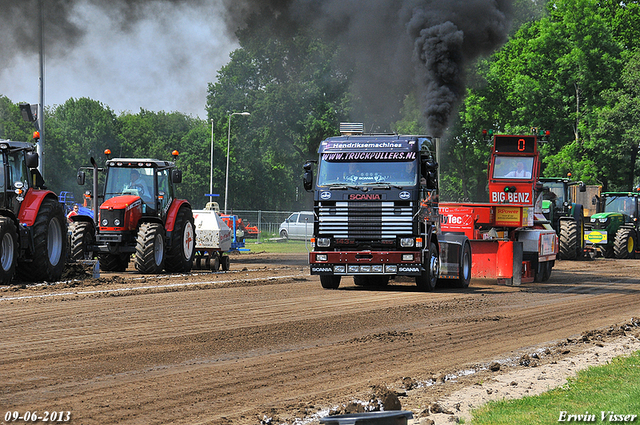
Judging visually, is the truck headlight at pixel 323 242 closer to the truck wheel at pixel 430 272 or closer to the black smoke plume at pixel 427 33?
the truck wheel at pixel 430 272

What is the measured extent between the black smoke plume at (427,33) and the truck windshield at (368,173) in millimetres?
8526

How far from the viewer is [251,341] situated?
9898 millimetres

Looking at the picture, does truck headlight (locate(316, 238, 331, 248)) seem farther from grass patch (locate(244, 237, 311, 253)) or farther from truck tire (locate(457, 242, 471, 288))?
grass patch (locate(244, 237, 311, 253))

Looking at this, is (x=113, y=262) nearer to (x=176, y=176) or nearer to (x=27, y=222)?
(x=176, y=176)

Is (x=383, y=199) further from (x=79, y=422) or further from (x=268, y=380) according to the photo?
(x=79, y=422)

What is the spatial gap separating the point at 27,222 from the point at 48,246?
39.3 inches

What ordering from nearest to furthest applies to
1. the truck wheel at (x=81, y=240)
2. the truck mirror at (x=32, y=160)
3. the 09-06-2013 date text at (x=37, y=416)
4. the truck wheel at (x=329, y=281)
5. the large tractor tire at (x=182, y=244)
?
the 09-06-2013 date text at (x=37, y=416) < the truck mirror at (x=32, y=160) < the truck wheel at (x=329, y=281) < the truck wheel at (x=81, y=240) < the large tractor tire at (x=182, y=244)

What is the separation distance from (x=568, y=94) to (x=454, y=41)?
28316 millimetres

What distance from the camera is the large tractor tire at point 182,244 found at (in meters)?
20.4

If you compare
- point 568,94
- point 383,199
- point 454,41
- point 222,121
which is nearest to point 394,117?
point 454,41

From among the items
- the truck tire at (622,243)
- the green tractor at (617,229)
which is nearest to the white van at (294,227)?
the green tractor at (617,229)

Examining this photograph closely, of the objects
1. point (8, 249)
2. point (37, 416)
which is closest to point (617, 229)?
point (8, 249)

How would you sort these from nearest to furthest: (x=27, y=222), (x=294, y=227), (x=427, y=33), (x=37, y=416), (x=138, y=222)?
(x=37, y=416) < (x=27, y=222) < (x=138, y=222) < (x=427, y=33) < (x=294, y=227)

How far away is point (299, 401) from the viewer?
684cm
